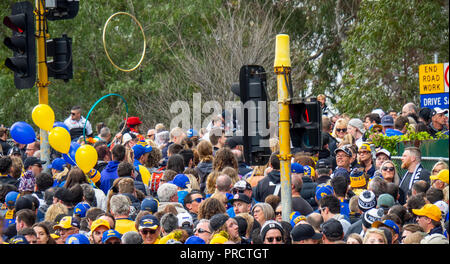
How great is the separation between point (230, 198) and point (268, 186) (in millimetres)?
715

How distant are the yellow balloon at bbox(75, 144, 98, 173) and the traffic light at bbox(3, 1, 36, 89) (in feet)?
4.06

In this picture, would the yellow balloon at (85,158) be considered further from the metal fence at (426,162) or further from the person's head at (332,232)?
the person's head at (332,232)

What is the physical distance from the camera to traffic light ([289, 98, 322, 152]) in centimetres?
943

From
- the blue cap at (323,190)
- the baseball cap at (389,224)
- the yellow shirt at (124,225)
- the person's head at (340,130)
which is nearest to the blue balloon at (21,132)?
the yellow shirt at (124,225)

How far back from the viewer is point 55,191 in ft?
34.9

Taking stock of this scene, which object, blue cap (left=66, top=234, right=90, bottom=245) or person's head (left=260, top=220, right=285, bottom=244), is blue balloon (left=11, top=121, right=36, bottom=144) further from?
person's head (left=260, top=220, right=285, bottom=244)

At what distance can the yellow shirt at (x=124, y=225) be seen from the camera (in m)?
9.21

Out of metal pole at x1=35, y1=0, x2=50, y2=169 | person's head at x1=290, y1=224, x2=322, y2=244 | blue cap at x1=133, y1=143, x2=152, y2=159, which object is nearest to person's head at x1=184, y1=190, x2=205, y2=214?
person's head at x1=290, y1=224, x2=322, y2=244

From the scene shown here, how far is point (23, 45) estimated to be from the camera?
468 inches

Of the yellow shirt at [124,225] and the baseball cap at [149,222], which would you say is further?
the yellow shirt at [124,225]

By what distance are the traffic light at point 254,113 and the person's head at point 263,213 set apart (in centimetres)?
74

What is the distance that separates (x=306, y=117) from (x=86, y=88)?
21.7m

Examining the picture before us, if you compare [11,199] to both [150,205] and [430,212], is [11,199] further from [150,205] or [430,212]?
[430,212]

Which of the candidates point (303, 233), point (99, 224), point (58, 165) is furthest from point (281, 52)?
point (58, 165)
